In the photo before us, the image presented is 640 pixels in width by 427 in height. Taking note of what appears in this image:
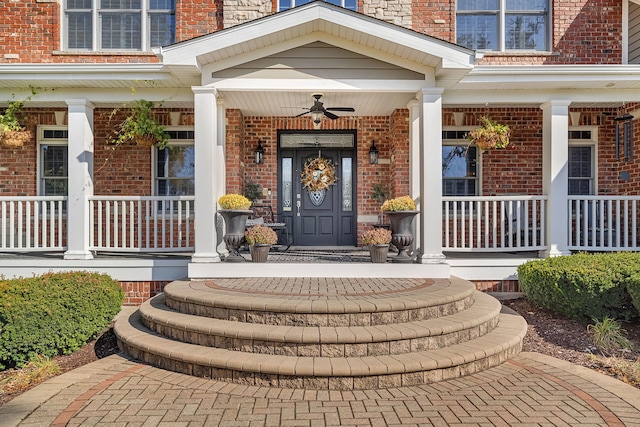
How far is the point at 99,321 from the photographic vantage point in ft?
17.4

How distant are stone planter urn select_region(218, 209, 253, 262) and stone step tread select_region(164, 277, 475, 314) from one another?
3.36 feet

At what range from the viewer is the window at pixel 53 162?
8.80 metres

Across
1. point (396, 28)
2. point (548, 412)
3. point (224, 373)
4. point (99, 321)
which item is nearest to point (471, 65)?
point (396, 28)

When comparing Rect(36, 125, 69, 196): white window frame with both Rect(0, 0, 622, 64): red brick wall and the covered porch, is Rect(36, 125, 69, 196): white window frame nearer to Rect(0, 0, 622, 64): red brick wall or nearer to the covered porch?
the covered porch

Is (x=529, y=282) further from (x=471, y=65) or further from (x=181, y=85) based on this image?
(x=181, y=85)

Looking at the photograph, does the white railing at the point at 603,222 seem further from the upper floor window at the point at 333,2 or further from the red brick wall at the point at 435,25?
the upper floor window at the point at 333,2

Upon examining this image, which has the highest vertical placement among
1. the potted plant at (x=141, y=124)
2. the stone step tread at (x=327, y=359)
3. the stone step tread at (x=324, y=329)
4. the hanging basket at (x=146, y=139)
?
the potted plant at (x=141, y=124)

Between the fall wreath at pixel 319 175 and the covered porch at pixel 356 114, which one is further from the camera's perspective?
the fall wreath at pixel 319 175

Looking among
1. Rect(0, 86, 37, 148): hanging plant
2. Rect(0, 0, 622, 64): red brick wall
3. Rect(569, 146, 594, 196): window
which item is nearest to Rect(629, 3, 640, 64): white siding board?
Rect(0, 0, 622, 64): red brick wall

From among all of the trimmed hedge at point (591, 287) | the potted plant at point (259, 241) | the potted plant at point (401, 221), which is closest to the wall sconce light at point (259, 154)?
the potted plant at point (259, 241)

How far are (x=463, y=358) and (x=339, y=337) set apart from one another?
1.15 meters

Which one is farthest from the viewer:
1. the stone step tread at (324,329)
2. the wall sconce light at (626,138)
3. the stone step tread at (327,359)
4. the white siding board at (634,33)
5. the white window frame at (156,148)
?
the white window frame at (156,148)

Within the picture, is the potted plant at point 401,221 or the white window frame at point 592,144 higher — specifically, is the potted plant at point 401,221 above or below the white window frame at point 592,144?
below

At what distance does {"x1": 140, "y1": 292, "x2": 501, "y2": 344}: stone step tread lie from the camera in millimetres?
4148
